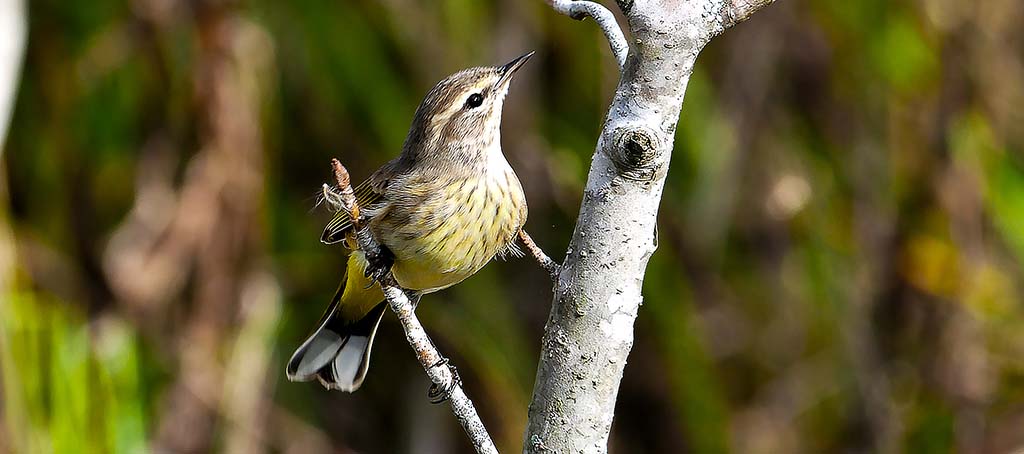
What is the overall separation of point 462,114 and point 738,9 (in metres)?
1.55

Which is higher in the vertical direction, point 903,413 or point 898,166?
point 898,166

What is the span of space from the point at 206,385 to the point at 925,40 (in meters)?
2.90

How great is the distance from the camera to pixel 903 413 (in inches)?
157

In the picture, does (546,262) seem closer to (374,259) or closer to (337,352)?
(374,259)

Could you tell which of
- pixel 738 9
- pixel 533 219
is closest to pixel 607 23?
pixel 738 9

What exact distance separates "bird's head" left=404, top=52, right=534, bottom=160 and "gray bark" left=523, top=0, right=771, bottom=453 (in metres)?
1.38

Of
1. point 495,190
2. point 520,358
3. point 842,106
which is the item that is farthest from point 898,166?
point 495,190

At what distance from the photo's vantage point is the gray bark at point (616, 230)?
142 centimetres

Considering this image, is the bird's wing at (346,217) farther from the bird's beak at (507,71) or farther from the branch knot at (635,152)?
the branch knot at (635,152)

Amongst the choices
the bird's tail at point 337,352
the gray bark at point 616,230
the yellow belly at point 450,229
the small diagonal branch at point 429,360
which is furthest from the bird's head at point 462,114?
the gray bark at point 616,230

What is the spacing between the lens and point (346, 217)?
2648 mm

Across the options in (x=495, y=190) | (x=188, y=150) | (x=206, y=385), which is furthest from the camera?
(x=188, y=150)

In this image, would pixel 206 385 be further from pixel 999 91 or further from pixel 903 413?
pixel 999 91

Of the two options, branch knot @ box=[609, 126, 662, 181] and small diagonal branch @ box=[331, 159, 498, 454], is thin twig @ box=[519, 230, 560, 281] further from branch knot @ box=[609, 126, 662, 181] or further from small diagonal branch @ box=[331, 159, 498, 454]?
branch knot @ box=[609, 126, 662, 181]
